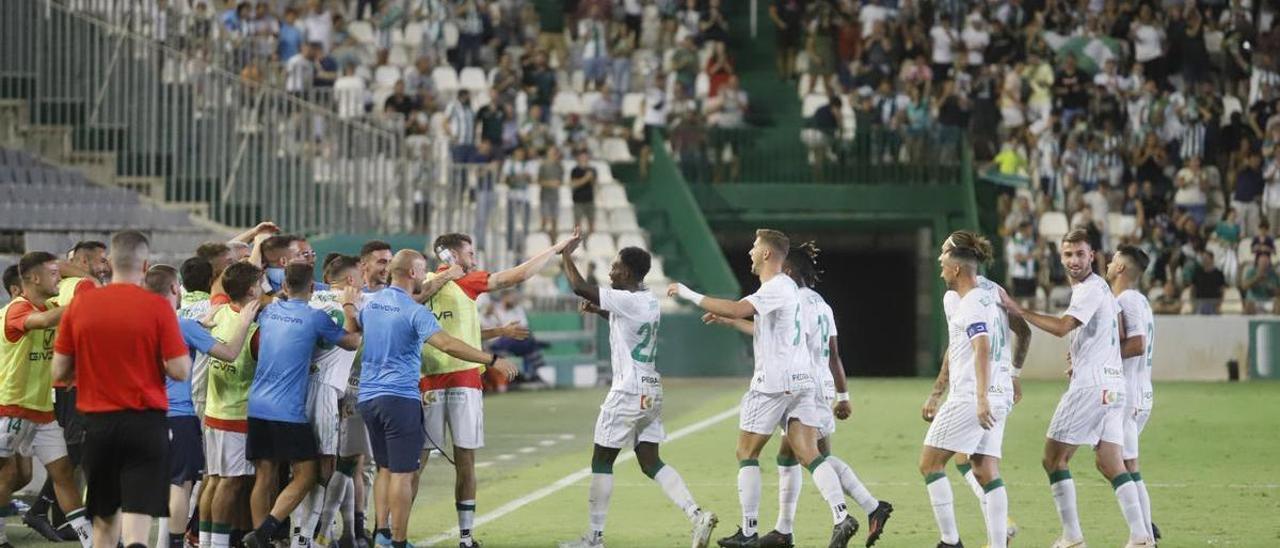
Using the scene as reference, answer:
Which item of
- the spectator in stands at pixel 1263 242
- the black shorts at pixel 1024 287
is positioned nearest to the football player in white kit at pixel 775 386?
the black shorts at pixel 1024 287

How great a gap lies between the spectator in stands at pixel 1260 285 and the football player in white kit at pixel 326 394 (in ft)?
71.6

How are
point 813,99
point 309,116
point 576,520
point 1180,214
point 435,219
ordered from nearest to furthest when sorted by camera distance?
point 576,520, point 309,116, point 435,219, point 1180,214, point 813,99

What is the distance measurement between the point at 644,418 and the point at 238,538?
8.28 ft

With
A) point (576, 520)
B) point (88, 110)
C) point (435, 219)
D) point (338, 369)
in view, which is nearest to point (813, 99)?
point (435, 219)

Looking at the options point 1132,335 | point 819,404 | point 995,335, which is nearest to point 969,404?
point 995,335

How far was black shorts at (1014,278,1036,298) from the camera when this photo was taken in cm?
3138

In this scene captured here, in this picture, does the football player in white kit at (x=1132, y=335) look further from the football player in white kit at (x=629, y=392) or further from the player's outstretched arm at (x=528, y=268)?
the player's outstretched arm at (x=528, y=268)

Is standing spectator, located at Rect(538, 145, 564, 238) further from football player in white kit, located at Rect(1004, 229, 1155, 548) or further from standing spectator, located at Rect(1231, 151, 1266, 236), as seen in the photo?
football player in white kit, located at Rect(1004, 229, 1155, 548)

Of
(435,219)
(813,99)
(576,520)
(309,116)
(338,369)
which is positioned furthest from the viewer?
(813,99)

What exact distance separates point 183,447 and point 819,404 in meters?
3.86

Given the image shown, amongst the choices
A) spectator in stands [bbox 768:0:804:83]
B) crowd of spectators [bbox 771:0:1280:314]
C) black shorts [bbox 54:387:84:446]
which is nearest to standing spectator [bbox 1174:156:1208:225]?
crowd of spectators [bbox 771:0:1280:314]

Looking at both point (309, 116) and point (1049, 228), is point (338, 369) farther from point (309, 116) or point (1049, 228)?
point (1049, 228)

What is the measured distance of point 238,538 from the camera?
A: 11.7 m

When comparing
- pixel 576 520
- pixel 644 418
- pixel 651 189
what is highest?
Result: pixel 651 189
